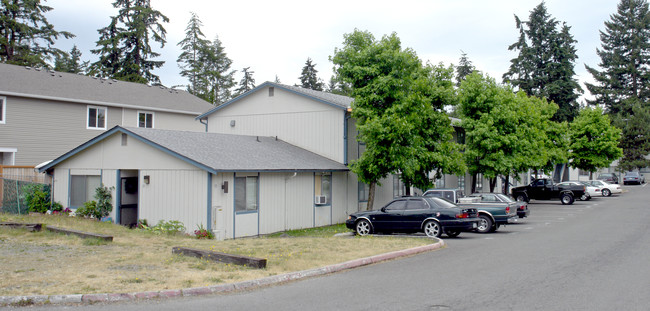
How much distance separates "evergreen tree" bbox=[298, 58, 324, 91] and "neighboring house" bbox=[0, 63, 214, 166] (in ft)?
134

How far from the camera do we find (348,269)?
36.9ft

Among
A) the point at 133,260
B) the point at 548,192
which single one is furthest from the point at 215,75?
the point at 133,260

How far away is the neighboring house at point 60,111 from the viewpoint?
87.9 ft

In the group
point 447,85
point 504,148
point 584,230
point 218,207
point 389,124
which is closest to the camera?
point 218,207

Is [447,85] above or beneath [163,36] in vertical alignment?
beneath

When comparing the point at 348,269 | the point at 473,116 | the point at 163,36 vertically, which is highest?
the point at 163,36

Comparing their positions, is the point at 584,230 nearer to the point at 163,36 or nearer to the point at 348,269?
the point at 348,269

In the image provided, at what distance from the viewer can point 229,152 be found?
20422 millimetres

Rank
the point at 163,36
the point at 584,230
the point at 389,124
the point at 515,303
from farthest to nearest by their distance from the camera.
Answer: the point at 163,36
the point at 389,124
the point at 584,230
the point at 515,303

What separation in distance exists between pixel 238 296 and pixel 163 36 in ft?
158

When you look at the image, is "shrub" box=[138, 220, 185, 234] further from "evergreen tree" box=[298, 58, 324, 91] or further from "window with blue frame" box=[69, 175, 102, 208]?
"evergreen tree" box=[298, 58, 324, 91]

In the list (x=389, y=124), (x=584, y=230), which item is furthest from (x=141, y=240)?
(x=584, y=230)

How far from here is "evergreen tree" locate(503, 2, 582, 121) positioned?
60.0 metres

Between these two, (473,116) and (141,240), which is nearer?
(141,240)
